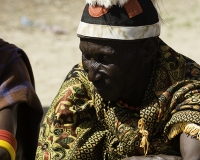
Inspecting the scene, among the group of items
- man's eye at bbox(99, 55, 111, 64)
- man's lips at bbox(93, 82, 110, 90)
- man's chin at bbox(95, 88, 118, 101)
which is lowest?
man's chin at bbox(95, 88, 118, 101)

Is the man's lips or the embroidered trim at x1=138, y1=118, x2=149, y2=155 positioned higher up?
the man's lips

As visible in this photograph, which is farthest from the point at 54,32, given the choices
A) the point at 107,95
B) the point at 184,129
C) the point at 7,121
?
the point at 184,129

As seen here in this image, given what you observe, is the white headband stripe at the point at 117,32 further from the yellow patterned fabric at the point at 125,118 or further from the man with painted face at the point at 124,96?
the yellow patterned fabric at the point at 125,118

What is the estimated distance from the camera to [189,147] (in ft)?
11.9

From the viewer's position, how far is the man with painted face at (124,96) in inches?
146

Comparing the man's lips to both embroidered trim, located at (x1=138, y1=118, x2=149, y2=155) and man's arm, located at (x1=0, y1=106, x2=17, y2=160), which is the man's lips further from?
man's arm, located at (x1=0, y1=106, x2=17, y2=160)

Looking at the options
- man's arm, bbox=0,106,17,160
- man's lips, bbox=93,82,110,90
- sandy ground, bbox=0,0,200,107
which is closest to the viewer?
man's lips, bbox=93,82,110,90

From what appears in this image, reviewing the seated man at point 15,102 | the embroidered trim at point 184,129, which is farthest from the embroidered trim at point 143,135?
the seated man at point 15,102

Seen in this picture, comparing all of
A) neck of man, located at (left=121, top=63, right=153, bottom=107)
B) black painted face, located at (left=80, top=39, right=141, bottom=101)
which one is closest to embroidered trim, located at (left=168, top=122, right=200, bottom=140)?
neck of man, located at (left=121, top=63, right=153, bottom=107)

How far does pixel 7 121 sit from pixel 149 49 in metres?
1.08

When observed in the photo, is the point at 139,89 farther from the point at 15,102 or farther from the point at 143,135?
the point at 15,102

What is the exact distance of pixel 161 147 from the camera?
394 cm

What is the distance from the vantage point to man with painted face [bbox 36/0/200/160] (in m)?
3.71

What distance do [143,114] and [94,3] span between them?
78 centimetres
